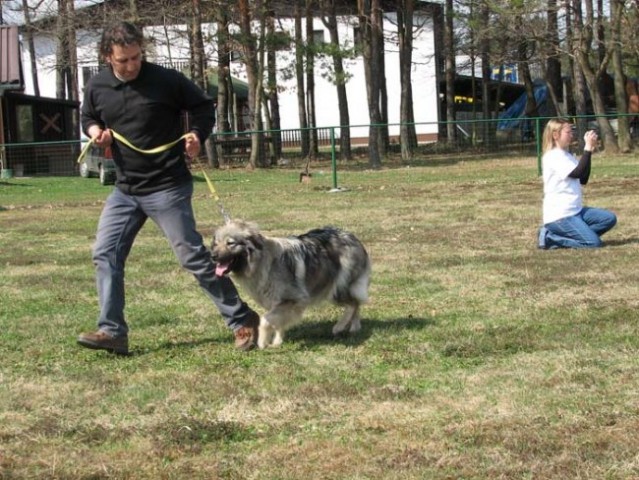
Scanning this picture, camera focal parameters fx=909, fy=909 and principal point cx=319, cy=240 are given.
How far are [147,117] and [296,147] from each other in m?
29.0

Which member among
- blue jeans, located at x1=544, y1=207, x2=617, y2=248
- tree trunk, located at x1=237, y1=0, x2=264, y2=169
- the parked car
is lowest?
blue jeans, located at x1=544, y1=207, x2=617, y2=248

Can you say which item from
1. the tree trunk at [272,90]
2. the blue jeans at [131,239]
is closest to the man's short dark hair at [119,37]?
the blue jeans at [131,239]

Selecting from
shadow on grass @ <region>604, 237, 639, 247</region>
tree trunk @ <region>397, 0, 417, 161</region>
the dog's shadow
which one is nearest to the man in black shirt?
the dog's shadow

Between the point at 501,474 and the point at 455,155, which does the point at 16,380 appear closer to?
the point at 501,474

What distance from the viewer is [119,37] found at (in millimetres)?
5203

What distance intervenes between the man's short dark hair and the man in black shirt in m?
0.05

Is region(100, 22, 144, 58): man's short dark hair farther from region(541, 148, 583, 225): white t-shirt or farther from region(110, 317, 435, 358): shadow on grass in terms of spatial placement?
region(541, 148, 583, 225): white t-shirt

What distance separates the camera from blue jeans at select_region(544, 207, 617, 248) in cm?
977

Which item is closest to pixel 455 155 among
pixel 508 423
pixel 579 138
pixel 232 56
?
pixel 579 138

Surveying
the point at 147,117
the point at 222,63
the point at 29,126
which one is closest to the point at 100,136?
the point at 147,117

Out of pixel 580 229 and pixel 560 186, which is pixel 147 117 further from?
pixel 580 229

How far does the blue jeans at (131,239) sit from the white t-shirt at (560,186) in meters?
5.17

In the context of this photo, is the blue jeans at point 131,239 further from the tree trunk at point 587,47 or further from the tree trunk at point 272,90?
the tree trunk at point 587,47

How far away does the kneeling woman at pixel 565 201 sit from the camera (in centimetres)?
968
